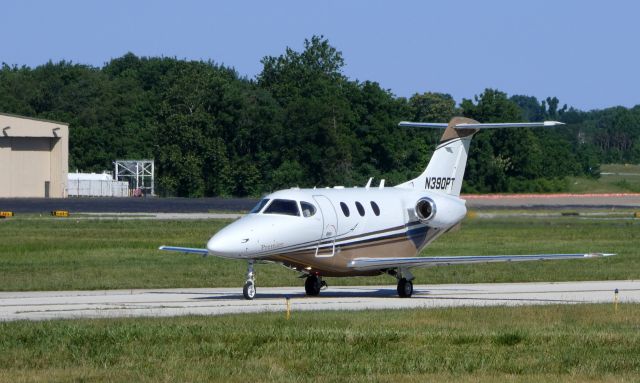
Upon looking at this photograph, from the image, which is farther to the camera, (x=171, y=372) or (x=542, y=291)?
(x=542, y=291)

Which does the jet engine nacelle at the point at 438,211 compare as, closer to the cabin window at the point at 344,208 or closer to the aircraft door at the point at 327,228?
the cabin window at the point at 344,208

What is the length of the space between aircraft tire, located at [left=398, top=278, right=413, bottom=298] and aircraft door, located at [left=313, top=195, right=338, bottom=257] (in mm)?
1963

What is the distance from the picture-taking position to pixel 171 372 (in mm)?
16547

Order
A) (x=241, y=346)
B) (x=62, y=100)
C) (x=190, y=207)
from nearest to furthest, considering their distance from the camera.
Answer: (x=241, y=346), (x=190, y=207), (x=62, y=100)

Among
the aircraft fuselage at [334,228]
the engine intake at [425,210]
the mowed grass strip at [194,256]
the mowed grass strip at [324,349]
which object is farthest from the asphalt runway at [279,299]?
the mowed grass strip at [324,349]

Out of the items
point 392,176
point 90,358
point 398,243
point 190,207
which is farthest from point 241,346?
point 392,176

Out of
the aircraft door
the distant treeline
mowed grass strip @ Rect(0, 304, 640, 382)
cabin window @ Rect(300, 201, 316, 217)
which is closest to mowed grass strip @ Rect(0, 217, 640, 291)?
the aircraft door

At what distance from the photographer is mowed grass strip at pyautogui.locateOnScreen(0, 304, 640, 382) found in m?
16.6

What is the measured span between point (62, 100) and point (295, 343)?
118381 mm

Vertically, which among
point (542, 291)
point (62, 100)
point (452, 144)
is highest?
point (62, 100)

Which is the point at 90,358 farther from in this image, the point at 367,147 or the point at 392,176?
the point at 367,147

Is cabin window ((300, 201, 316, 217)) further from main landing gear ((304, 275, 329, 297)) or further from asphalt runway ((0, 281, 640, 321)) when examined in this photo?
main landing gear ((304, 275, 329, 297))

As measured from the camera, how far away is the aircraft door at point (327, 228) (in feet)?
96.9

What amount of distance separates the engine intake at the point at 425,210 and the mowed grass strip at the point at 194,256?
4.92 metres
